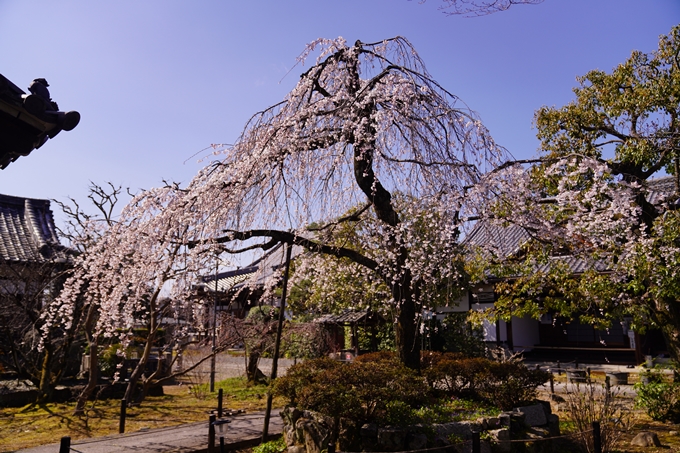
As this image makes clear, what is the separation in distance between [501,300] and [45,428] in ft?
29.6

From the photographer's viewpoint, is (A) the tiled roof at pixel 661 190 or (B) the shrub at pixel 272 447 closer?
(B) the shrub at pixel 272 447

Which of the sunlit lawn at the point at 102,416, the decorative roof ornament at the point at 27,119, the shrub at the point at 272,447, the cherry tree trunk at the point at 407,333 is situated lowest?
the sunlit lawn at the point at 102,416

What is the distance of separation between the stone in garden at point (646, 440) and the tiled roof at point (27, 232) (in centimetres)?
1478

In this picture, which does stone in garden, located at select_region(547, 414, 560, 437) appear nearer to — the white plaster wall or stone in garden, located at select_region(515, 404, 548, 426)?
stone in garden, located at select_region(515, 404, 548, 426)

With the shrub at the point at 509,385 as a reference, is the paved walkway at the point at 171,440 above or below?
below

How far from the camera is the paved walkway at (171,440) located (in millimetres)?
7218

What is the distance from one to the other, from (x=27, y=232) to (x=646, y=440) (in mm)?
19142

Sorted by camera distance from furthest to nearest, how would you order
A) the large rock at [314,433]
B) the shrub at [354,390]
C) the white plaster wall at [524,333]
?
1. the white plaster wall at [524,333]
2. the large rock at [314,433]
3. the shrub at [354,390]

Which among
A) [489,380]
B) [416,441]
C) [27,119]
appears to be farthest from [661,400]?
[27,119]

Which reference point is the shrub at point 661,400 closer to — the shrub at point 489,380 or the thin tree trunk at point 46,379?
the shrub at point 489,380

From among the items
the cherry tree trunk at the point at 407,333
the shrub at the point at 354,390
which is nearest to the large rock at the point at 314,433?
the shrub at the point at 354,390

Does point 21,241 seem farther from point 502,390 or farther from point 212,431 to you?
point 502,390

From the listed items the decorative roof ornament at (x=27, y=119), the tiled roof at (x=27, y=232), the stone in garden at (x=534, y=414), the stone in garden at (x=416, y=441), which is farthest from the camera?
the tiled roof at (x=27, y=232)

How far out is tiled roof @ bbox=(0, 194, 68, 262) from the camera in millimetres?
16031
